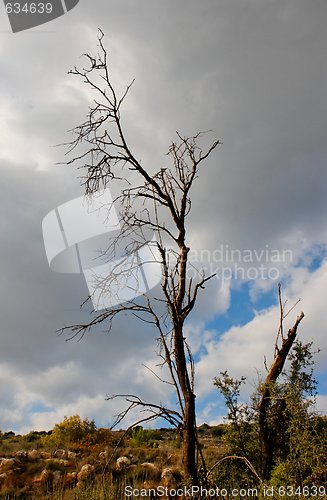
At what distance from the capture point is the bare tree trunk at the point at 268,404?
708 centimetres

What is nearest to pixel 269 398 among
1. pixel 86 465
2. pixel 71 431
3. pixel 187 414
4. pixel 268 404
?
pixel 268 404

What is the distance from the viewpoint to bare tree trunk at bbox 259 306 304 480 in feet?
23.2

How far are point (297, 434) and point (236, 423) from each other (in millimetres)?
2019

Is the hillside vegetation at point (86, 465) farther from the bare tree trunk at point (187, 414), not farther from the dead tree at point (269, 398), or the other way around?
the bare tree trunk at point (187, 414)

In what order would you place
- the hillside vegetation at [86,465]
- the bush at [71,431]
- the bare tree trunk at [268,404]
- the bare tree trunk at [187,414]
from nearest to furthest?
the bare tree trunk at [187,414] → the bare tree trunk at [268,404] → the hillside vegetation at [86,465] → the bush at [71,431]

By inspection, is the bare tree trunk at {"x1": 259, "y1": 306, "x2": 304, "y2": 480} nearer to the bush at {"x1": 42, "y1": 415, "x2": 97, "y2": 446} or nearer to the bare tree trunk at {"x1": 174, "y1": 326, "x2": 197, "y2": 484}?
the bare tree trunk at {"x1": 174, "y1": 326, "x2": 197, "y2": 484}

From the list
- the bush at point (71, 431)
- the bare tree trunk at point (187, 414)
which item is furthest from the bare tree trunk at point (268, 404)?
the bush at point (71, 431)

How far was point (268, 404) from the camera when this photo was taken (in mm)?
7297

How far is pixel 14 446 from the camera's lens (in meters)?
17.3

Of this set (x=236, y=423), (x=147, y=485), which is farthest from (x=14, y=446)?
(x=236, y=423)

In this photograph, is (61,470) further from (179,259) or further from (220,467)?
(179,259)

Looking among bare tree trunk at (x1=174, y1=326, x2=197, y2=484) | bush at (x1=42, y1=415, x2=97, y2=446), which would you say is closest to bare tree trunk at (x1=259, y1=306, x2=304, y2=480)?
bare tree trunk at (x1=174, y1=326, x2=197, y2=484)

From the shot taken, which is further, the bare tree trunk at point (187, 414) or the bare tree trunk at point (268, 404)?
the bare tree trunk at point (268, 404)

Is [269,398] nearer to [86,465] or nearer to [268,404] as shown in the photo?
[268,404]
